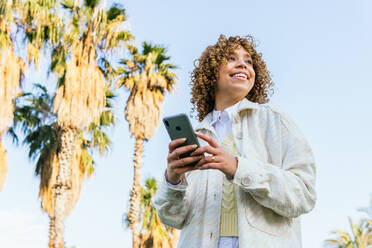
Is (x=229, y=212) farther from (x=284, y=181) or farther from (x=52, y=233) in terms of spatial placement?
(x=52, y=233)

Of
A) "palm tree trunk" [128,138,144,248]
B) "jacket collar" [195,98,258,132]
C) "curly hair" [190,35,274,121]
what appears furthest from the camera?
"palm tree trunk" [128,138,144,248]

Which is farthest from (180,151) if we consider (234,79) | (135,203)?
(135,203)

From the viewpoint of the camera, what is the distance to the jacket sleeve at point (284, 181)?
178 cm

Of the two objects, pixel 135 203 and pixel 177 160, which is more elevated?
pixel 135 203

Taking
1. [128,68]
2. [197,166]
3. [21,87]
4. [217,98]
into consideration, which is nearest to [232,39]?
[217,98]

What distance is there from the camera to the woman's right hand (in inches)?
71.8

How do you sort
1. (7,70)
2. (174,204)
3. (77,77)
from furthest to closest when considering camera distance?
1. (77,77)
2. (7,70)
3. (174,204)

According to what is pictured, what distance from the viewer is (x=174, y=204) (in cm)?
208

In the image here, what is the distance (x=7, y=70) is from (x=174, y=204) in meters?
11.8

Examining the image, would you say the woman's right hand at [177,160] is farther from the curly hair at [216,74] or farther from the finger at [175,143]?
the curly hair at [216,74]

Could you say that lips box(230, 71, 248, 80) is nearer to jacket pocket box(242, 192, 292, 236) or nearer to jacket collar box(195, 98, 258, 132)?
jacket collar box(195, 98, 258, 132)

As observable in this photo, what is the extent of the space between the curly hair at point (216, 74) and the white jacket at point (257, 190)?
38 centimetres

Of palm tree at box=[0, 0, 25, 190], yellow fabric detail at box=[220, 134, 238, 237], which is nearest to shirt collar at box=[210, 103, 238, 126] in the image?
yellow fabric detail at box=[220, 134, 238, 237]

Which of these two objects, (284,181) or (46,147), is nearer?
(284,181)
